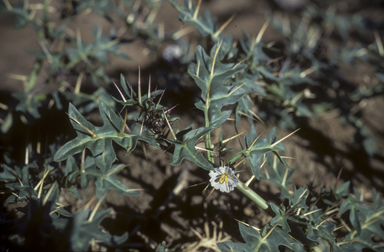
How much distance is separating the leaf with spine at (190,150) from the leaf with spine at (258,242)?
29 centimetres

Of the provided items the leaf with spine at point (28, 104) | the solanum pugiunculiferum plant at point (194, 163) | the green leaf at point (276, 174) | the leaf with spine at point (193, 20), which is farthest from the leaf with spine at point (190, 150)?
the leaf with spine at point (28, 104)

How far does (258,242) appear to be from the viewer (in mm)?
948

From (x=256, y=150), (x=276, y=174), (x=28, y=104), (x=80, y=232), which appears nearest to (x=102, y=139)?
(x=80, y=232)

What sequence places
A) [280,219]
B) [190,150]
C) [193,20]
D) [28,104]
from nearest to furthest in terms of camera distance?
[190,150] < [280,219] < [193,20] < [28,104]

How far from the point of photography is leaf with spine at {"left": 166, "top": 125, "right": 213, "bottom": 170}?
843 mm

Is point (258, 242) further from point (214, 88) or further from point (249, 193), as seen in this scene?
point (214, 88)

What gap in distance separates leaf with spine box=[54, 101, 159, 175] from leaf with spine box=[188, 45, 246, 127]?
0.26 metres

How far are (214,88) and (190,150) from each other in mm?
285

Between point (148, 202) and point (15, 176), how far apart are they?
70cm

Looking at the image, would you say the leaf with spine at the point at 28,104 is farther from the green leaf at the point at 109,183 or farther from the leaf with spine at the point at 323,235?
the leaf with spine at the point at 323,235

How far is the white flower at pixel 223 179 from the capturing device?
0.91 metres

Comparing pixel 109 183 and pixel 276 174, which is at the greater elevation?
pixel 109 183

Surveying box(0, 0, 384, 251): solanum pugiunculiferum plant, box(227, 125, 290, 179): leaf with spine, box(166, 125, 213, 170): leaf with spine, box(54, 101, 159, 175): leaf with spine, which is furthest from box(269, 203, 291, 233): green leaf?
box(54, 101, 159, 175): leaf with spine

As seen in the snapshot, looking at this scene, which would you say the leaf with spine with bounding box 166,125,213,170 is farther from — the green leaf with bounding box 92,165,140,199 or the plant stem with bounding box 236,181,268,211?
the green leaf with bounding box 92,165,140,199
